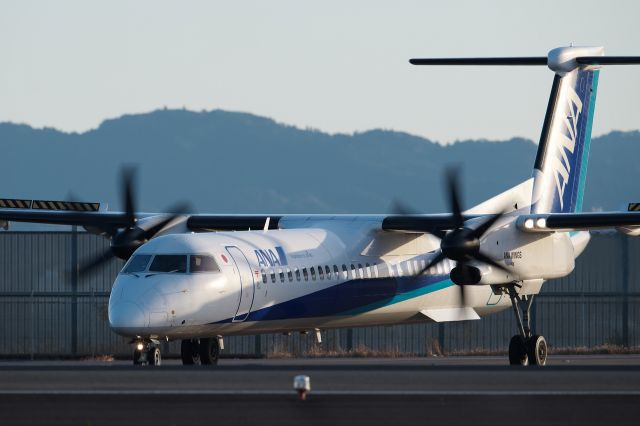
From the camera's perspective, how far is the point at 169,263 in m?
25.4

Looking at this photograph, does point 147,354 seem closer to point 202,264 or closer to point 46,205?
point 202,264

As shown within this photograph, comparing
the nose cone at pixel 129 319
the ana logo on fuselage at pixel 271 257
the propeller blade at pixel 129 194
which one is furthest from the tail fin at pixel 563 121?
the nose cone at pixel 129 319

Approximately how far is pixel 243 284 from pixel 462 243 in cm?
437

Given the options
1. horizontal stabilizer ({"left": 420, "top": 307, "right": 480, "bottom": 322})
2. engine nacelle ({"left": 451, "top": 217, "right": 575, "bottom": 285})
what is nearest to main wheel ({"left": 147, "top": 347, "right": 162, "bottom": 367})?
engine nacelle ({"left": 451, "top": 217, "right": 575, "bottom": 285})

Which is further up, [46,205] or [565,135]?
[565,135]

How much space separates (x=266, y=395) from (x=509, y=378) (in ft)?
12.4

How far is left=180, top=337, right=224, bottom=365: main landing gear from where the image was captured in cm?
2772

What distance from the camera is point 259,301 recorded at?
1048 inches

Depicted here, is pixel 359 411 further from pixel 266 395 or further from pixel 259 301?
pixel 259 301

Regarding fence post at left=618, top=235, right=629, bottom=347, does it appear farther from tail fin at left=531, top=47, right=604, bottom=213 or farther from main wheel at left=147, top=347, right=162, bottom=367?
main wheel at left=147, top=347, right=162, bottom=367

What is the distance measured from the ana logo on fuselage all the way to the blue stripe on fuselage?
691mm

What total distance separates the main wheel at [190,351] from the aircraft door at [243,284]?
192 centimetres

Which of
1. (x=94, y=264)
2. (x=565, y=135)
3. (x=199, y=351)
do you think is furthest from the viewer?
(x=565, y=135)

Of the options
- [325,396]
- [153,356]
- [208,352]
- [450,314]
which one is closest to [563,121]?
[450,314]
